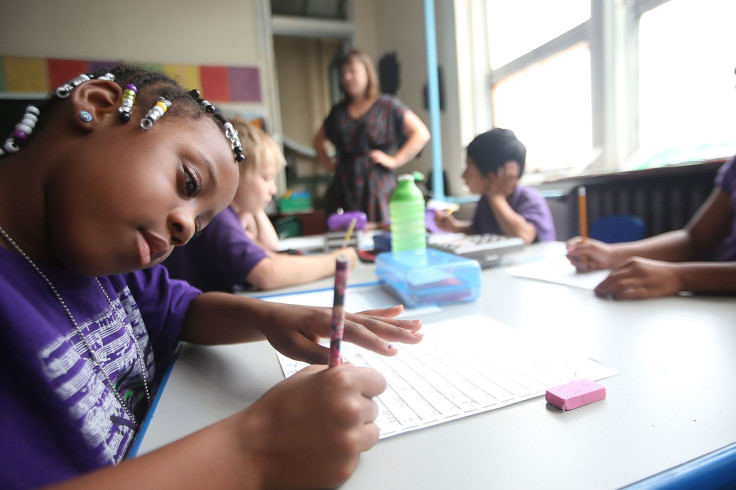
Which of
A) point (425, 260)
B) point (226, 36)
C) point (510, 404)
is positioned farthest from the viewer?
point (226, 36)

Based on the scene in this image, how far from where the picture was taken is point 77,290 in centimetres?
43

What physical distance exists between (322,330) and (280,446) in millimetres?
198

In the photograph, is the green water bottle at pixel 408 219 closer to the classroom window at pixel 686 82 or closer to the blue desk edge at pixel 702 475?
the blue desk edge at pixel 702 475

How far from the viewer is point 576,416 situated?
1.19ft

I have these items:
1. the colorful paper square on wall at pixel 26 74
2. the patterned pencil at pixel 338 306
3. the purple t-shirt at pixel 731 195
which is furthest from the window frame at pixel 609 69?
the colorful paper square on wall at pixel 26 74

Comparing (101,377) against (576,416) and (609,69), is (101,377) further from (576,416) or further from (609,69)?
(609,69)

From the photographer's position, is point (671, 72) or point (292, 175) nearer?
point (671, 72)

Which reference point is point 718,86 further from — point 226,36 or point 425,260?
point 226,36

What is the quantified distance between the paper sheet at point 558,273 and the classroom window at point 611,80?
21.1 inches

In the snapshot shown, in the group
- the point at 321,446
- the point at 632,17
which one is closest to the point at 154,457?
the point at 321,446

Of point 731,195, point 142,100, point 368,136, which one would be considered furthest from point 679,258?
point 368,136

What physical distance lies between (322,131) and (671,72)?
4.96 feet

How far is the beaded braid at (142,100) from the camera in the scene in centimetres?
40

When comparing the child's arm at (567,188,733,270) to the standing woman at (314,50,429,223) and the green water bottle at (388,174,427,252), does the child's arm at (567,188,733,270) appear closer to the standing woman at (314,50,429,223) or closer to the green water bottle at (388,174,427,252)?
the green water bottle at (388,174,427,252)
